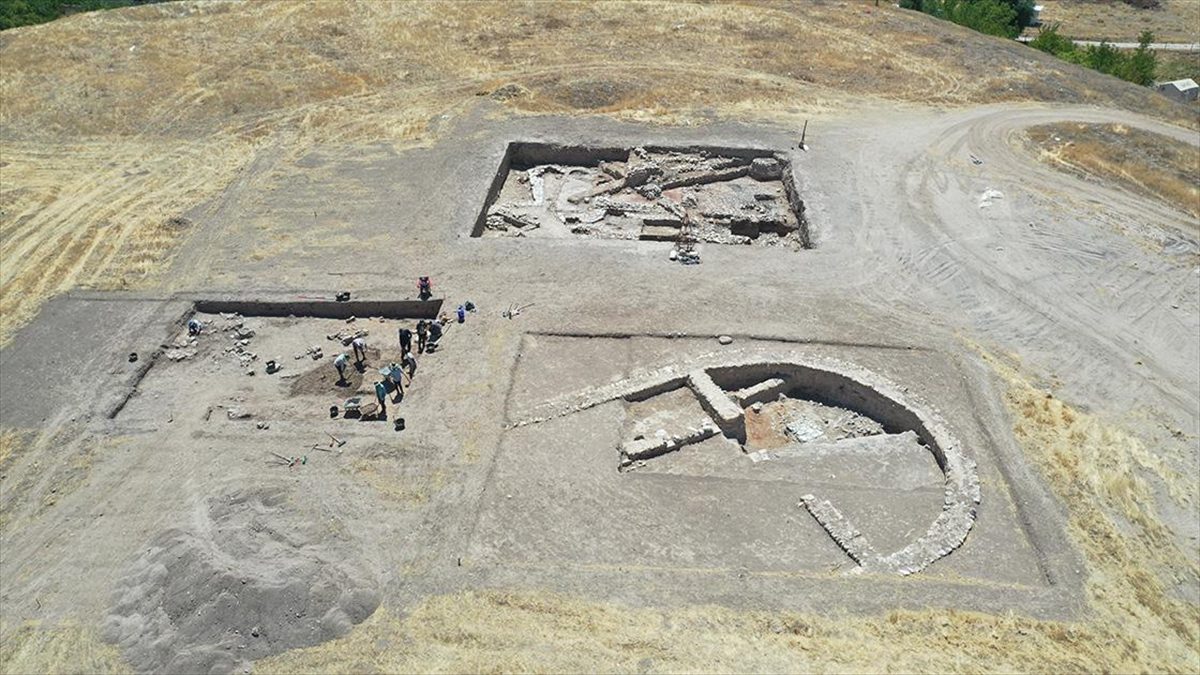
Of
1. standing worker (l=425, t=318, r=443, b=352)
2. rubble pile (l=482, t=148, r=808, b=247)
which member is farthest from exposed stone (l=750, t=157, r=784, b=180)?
standing worker (l=425, t=318, r=443, b=352)

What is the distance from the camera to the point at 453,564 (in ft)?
43.4

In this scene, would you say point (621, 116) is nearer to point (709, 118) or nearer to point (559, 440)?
point (709, 118)

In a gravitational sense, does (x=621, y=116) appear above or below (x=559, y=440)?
above

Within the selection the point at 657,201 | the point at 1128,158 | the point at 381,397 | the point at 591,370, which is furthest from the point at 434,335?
the point at 1128,158

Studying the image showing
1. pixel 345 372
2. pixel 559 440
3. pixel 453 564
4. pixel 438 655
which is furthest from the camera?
pixel 345 372

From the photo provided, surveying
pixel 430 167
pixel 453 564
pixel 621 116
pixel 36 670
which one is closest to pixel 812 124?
pixel 621 116

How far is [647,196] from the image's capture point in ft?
85.6

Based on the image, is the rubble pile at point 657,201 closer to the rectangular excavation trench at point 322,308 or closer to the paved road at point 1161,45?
the rectangular excavation trench at point 322,308

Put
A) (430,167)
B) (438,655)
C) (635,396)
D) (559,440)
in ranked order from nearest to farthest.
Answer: (438,655) → (559,440) → (635,396) → (430,167)

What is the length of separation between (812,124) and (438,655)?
986 inches

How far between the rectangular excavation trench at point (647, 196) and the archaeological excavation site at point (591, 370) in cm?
16

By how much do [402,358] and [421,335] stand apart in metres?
0.74

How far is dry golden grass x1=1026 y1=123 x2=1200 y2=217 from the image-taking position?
25406 mm

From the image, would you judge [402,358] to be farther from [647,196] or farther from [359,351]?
[647,196]
